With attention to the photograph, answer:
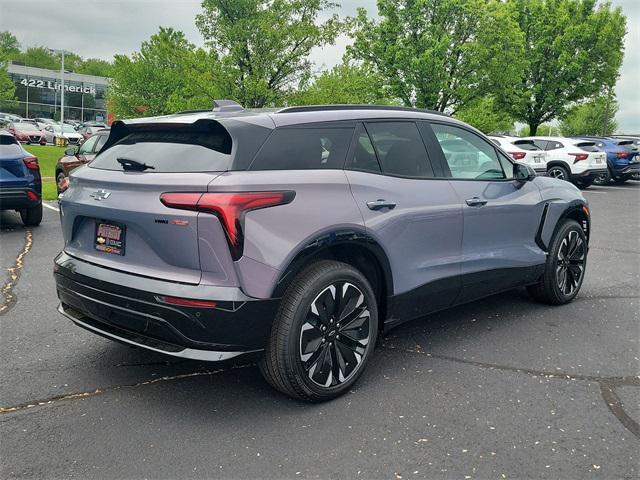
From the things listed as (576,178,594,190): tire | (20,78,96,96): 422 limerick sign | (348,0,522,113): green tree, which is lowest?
(576,178,594,190): tire

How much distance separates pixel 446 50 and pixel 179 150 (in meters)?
27.0

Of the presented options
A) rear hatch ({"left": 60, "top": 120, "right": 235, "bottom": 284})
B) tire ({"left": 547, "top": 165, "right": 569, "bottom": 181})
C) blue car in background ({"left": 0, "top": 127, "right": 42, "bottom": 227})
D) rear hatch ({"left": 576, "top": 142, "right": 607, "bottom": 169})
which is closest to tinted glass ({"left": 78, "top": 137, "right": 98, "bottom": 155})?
blue car in background ({"left": 0, "top": 127, "right": 42, "bottom": 227})

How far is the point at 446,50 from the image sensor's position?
28.1m

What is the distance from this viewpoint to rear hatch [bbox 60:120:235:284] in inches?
118

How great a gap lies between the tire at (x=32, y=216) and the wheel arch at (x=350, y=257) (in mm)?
7173

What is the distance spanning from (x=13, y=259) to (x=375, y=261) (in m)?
5.22

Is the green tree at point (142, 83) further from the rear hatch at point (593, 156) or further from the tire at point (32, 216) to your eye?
the tire at point (32, 216)

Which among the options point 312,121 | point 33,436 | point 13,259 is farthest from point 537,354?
point 13,259

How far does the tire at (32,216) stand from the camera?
30.3 feet

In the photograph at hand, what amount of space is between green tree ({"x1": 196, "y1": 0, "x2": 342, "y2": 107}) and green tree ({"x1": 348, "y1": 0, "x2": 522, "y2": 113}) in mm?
10706

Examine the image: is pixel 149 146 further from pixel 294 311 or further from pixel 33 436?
pixel 33 436

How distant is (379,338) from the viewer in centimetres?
445

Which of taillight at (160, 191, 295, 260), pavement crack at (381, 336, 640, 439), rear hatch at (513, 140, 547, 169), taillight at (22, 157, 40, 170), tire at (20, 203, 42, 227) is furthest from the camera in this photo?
rear hatch at (513, 140, 547, 169)

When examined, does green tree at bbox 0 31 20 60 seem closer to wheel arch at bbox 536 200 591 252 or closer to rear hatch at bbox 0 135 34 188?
rear hatch at bbox 0 135 34 188
